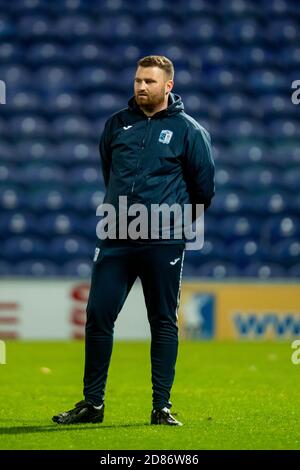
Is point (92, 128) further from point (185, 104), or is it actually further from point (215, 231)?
point (215, 231)

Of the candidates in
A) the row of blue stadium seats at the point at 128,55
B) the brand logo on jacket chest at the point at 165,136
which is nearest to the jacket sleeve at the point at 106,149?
the brand logo on jacket chest at the point at 165,136

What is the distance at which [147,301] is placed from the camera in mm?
6059

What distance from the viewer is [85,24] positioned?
57.8 feet

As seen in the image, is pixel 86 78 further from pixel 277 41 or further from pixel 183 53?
pixel 277 41

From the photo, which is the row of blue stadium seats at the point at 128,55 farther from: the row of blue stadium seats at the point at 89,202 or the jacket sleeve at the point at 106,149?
the jacket sleeve at the point at 106,149

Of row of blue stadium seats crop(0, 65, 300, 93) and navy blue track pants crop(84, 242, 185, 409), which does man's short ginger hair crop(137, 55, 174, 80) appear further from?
row of blue stadium seats crop(0, 65, 300, 93)

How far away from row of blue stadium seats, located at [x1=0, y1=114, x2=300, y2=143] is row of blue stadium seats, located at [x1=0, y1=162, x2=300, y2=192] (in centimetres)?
61

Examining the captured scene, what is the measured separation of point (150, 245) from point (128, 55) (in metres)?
11.9

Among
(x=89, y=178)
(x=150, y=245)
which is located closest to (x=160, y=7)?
(x=89, y=178)

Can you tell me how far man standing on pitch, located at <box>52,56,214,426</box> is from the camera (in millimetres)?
5941

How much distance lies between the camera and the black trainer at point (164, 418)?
5925mm

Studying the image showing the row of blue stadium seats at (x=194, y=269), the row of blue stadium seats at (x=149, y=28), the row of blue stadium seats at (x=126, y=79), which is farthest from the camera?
the row of blue stadium seats at (x=149, y=28)
